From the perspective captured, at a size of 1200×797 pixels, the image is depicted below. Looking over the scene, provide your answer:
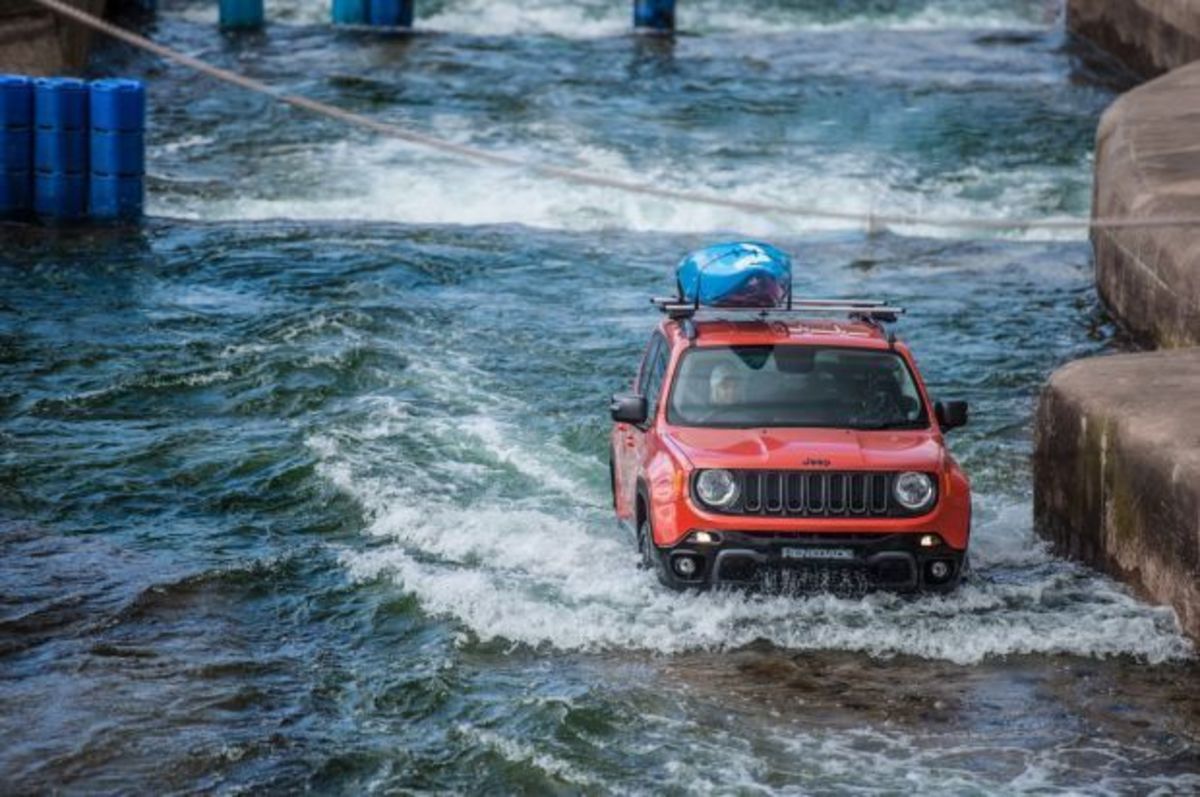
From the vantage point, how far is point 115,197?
25.3 metres

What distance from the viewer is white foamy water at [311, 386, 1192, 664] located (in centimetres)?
1332

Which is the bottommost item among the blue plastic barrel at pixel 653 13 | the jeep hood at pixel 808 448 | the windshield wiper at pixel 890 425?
the jeep hood at pixel 808 448

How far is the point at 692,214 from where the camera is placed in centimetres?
2748

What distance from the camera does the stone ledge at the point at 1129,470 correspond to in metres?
13.3

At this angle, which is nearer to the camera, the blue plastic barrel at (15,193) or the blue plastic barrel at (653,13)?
the blue plastic barrel at (15,193)

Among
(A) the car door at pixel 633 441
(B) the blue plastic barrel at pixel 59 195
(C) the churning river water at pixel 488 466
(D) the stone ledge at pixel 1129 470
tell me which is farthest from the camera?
(B) the blue plastic barrel at pixel 59 195

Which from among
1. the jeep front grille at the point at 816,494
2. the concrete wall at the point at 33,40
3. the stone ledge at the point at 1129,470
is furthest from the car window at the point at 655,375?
the concrete wall at the point at 33,40

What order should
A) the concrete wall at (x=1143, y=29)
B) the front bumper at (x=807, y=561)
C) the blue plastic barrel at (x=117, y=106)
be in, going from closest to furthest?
the front bumper at (x=807, y=561), the blue plastic barrel at (x=117, y=106), the concrete wall at (x=1143, y=29)

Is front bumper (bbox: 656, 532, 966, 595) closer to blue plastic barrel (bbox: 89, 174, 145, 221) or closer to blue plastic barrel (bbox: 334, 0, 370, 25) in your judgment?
blue plastic barrel (bbox: 89, 174, 145, 221)

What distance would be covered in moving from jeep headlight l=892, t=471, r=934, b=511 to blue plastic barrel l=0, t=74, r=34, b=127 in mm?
14218

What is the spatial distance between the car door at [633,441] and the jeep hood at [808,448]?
0.64 metres

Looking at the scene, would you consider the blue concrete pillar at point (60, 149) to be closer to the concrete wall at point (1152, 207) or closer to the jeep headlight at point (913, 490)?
the concrete wall at point (1152, 207)

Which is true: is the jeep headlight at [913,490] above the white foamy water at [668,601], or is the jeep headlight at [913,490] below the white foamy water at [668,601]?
above

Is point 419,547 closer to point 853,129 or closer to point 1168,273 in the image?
point 1168,273
